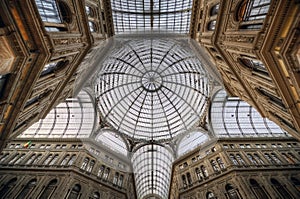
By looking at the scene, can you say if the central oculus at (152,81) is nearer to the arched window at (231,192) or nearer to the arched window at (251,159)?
the arched window at (251,159)

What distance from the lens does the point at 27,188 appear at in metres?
23.3

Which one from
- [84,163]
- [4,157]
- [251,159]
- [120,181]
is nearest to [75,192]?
[84,163]

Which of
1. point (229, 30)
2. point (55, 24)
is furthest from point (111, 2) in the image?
point (229, 30)

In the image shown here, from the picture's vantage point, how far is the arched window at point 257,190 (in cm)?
2136

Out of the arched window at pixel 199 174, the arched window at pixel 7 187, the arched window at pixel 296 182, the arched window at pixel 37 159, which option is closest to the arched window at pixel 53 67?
the arched window at pixel 7 187

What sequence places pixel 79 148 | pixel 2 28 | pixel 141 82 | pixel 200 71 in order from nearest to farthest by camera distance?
1. pixel 2 28
2. pixel 79 148
3. pixel 200 71
4. pixel 141 82

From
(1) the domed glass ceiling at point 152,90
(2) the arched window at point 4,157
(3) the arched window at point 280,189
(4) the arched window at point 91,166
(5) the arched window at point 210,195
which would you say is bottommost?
(3) the arched window at point 280,189

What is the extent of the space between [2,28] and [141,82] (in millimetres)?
36298

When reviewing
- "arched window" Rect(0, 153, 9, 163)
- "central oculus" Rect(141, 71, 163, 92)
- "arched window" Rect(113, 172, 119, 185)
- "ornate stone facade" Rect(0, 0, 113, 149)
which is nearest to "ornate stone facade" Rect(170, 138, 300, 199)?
"arched window" Rect(113, 172, 119, 185)

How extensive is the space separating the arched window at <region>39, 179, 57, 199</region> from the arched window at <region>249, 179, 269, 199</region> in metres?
26.0

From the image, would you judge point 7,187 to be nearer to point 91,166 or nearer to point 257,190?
point 91,166

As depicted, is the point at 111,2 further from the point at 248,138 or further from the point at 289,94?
the point at 248,138

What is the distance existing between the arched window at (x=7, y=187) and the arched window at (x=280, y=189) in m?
35.4

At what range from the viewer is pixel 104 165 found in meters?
31.6
